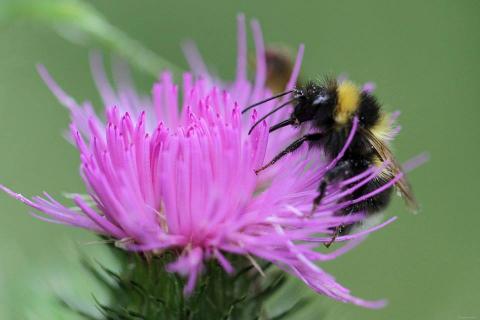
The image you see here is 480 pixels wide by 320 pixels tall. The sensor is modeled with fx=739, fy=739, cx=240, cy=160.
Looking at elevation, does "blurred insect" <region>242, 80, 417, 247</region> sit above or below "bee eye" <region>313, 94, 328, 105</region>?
below

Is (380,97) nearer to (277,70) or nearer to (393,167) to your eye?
(277,70)

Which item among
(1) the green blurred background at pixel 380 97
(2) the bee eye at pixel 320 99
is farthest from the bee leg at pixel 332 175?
(1) the green blurred background at pixel 380 97

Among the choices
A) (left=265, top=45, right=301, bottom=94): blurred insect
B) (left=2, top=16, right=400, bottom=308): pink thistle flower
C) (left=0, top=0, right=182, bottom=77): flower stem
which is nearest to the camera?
(left=2, top=16, right=400, bottom=308): pink thistle flower

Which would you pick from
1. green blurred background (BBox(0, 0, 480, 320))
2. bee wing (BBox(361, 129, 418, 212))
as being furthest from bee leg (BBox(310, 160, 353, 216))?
green blurred background (BBox(0, 0, 480, 320))

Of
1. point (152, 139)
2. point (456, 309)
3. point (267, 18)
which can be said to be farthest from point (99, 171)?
point (267, 18)

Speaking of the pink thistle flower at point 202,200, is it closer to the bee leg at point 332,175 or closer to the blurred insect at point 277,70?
the bee leg at point 332,175

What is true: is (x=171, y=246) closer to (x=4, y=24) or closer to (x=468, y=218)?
(x=4, y=24)

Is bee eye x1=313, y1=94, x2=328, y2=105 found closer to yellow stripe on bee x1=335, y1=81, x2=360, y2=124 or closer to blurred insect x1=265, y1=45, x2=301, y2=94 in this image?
yellow stripe on bee x1=335, y1=81, x2=360, y2=124
